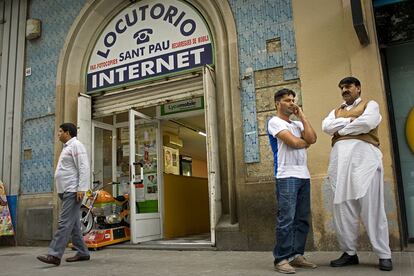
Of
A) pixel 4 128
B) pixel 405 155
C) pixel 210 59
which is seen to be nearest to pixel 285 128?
pixel 405 155

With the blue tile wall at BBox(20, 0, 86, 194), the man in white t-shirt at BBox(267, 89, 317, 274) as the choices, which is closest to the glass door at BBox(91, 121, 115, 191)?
the blue tile wall at BBox(20, 0, 86, 194)

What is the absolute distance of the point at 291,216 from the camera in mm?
3545

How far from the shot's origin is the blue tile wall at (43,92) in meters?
7.44

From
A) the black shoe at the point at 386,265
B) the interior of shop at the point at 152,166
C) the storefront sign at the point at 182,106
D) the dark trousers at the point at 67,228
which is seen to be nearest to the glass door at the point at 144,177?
the interior of shop at the point at 152,166

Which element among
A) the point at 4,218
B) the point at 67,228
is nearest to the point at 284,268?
the point at 67,228

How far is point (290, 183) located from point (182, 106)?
4242 mm

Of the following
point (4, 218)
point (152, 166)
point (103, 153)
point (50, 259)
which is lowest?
point (50, 259)

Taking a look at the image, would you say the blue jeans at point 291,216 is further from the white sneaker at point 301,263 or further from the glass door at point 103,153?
the glass door at point 103,153

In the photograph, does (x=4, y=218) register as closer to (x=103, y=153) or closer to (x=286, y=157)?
(x=103, y=153)

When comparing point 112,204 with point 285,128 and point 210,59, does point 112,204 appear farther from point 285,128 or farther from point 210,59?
point 285,128

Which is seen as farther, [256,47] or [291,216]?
[256,47]

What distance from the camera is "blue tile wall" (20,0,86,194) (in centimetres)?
744

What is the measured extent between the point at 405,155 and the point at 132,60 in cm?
466

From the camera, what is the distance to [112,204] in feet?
22.1
